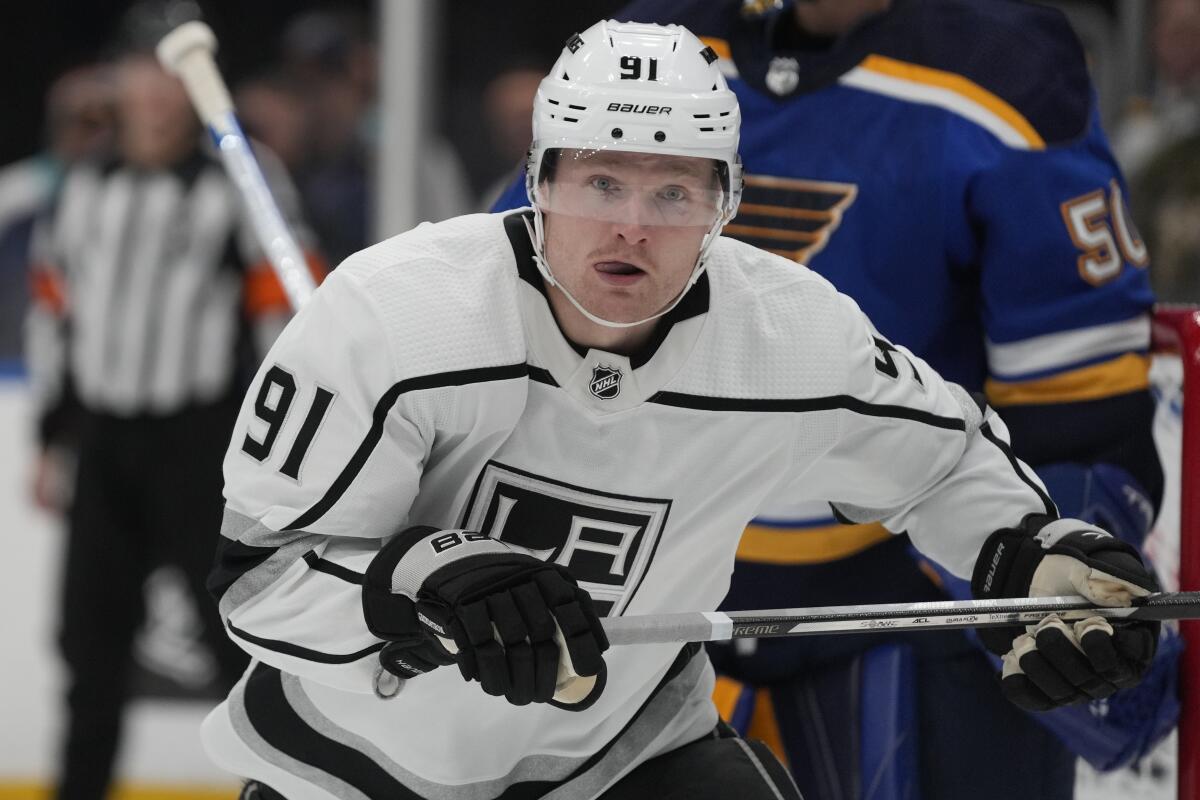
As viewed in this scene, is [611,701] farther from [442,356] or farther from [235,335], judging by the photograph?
[235,335]

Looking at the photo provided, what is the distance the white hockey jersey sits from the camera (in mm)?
1553

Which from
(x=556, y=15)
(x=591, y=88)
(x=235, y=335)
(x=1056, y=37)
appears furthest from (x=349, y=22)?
(x=591, y=88)

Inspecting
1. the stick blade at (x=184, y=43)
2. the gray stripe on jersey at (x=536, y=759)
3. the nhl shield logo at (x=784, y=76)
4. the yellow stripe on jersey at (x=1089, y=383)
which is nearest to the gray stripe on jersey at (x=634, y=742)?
the gray stripe on jersey at (x=536, y=759)

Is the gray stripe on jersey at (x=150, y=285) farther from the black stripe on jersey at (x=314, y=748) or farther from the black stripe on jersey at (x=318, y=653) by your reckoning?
the black stripe on jersey at (x=318, y=653)

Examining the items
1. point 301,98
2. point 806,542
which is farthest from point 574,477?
point 301,98

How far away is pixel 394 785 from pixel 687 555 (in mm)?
344

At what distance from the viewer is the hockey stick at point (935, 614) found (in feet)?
5.19

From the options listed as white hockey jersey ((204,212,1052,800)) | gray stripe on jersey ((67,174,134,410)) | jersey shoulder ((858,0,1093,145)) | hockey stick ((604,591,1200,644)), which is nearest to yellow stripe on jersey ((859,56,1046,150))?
jersey shoulder ((858,0,1093,145))

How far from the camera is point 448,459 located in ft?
5.31

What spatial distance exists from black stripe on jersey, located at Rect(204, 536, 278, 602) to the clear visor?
38 cm

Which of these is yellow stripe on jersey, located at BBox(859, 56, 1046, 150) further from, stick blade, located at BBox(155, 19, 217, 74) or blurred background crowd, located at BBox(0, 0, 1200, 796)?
blurred background crowd, located at BBox(0, 0, 1200, 796)

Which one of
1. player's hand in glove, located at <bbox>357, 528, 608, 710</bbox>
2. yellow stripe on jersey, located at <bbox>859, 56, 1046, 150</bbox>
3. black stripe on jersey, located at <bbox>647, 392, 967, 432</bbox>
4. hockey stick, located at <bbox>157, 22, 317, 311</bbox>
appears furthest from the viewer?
hockey stick, located at <bbox>157, 22, 317, 311</bbox>

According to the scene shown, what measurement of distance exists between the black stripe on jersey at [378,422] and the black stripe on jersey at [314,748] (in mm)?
293

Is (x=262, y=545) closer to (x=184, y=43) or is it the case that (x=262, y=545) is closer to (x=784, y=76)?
(x=784, y=76)
